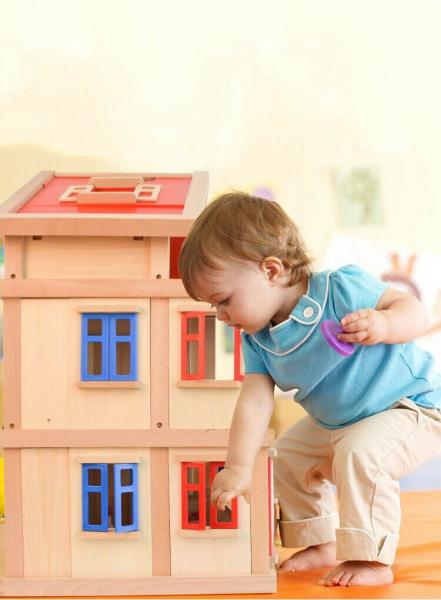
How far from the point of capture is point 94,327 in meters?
1.46

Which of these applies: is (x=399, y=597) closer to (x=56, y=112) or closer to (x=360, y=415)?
(x=360, y=415)

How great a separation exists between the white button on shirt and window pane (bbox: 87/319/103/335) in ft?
1.01

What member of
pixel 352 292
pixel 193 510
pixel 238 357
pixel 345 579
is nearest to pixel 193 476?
pixel 193 510

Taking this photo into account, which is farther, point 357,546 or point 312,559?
point 312,559

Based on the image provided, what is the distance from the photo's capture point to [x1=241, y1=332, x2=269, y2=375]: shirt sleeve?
55.0 inches

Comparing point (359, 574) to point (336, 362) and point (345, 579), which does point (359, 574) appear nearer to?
point (345, 579)

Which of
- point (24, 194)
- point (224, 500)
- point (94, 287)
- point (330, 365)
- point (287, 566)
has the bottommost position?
point (287, 566)

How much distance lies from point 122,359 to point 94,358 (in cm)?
4

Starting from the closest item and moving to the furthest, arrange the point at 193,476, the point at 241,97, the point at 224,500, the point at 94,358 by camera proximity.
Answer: the point at 224,500 → the point at 94,358 → the point at 193,476 → the point at 241,97

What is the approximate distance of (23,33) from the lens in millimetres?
2578

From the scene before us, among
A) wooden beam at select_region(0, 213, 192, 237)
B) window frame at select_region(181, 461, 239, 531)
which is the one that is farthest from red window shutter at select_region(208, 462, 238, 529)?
wooden beam at select_region(0, 213, 192, 237)

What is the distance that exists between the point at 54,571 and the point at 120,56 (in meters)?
1.58

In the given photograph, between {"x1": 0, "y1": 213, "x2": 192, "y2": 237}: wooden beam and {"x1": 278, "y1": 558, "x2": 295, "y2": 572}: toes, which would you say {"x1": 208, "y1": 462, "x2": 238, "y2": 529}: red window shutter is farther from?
{"x1": 0, "y1": 213, "x2": 192, "y2": 237}: wooden beam

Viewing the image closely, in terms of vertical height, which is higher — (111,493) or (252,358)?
(252,358)
